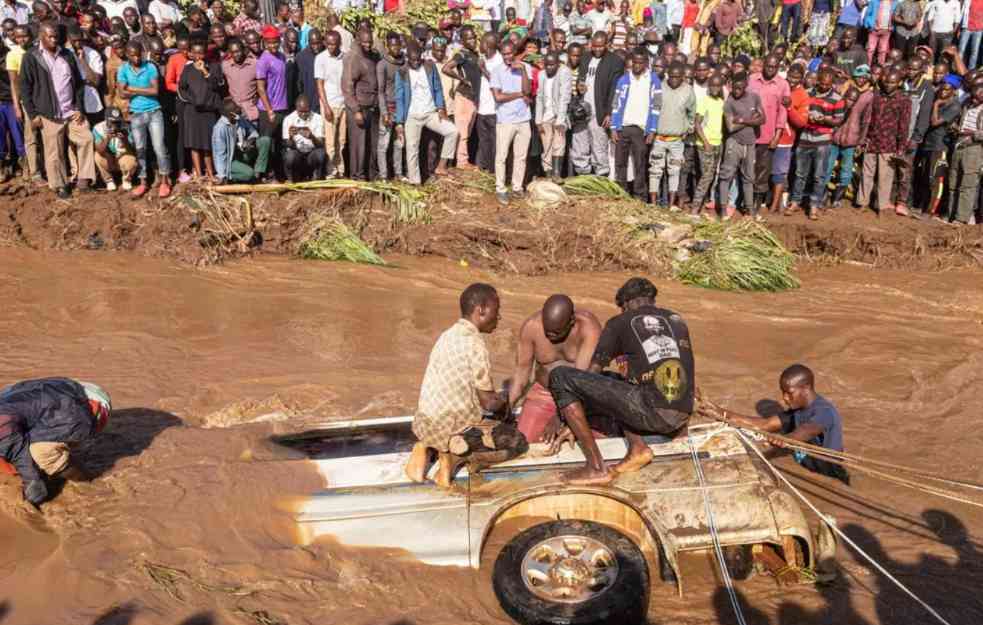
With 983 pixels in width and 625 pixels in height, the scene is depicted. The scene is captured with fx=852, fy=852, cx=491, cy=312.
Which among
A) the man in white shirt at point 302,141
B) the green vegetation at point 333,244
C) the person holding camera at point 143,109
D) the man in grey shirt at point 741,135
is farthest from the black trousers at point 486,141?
the person holding camera at point 143,109

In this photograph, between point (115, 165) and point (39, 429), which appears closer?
point (39, 429)

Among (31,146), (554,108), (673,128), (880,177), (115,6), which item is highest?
(115,6)

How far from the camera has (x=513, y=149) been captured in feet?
38.8

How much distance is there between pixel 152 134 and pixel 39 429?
21.0 ft

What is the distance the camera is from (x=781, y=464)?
6309 mm

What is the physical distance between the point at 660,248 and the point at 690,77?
2354 mm

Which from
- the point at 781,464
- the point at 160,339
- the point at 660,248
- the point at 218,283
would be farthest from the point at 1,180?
the point at 781,464

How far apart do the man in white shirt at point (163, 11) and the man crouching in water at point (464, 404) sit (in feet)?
29.8

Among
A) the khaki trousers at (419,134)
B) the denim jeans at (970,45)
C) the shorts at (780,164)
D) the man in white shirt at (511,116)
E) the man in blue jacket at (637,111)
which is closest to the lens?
the man in white shirt at (511,116)

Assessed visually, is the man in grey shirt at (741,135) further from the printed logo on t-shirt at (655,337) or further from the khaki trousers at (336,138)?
the printed logo on t-shirt at (655,337)

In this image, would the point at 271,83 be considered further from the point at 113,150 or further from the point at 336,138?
the point at 113,150

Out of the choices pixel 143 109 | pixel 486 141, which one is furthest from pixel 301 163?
pixel 486 141

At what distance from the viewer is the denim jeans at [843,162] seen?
12.1m

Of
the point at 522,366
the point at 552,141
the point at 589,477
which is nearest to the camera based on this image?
the point at 589,477
